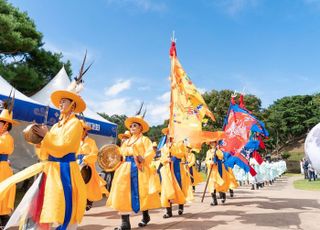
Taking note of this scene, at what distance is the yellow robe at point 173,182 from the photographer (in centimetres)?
745

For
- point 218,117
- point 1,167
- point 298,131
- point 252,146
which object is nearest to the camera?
point 1,167

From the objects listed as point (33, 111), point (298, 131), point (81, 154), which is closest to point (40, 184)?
point (81, 154)

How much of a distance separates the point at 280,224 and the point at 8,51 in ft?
40.8

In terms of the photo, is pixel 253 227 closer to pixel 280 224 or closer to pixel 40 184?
pixel 280 224

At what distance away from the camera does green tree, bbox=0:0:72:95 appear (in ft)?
43.8

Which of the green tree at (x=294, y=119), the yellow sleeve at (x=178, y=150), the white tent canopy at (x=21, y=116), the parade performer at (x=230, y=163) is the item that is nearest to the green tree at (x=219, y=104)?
the green tree at (x=294, y=119)

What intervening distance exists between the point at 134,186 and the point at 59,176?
2.08 metres

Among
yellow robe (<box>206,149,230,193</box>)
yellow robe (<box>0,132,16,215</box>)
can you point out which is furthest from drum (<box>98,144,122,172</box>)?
yellow robe (<box>206,149,230,193</box>)

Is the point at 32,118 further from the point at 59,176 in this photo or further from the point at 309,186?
the point at 309,186

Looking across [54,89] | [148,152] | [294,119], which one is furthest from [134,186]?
[294,119]

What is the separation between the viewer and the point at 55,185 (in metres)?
3.94

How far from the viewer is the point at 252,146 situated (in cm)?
1047

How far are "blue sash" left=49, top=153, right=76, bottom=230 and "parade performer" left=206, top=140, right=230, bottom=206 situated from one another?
6.27 m

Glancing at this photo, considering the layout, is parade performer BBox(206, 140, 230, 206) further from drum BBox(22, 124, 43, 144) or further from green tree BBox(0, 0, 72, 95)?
green tree BBox(0, 0, 72, 95)
